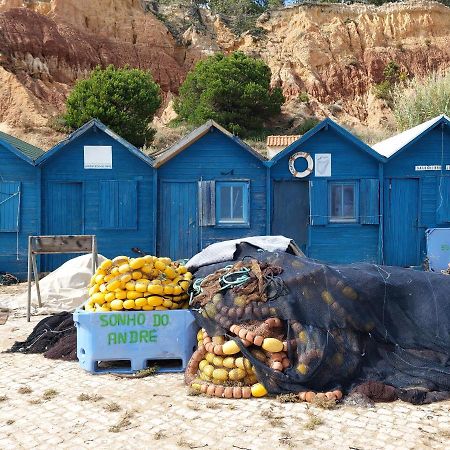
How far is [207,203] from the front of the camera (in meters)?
13.6

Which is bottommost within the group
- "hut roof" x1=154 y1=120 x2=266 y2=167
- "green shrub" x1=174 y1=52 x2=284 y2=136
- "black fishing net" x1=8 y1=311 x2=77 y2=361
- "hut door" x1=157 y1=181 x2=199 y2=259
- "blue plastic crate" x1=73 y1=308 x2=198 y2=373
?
"black fishing net" x1=8 y1=311 x2=77 y2=361

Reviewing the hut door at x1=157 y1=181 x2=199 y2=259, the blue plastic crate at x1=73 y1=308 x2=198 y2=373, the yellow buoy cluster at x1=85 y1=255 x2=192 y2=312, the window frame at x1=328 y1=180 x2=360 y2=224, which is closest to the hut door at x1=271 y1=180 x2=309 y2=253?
the window frame at x1=328 y1=180 x2=360 y2=224

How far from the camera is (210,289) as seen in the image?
5.83 metres

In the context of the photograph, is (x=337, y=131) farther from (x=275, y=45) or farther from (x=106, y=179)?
(x=275, y=45)

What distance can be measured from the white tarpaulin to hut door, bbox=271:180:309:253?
530 cm

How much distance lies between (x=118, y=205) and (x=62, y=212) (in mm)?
1441

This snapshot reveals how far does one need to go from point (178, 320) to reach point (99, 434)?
182 cm

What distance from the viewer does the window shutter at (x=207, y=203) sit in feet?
44.4

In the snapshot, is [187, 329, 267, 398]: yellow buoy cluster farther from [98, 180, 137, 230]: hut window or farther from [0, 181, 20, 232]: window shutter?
[0, 181, 20, 232]: window shutter

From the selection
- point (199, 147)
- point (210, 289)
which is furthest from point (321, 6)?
point (210, 289)

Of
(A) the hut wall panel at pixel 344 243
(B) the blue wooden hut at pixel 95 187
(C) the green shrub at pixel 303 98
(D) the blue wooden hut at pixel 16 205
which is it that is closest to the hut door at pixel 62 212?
(B) the blue wooden hut at pixel 95 187

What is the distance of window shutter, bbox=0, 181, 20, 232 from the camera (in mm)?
13273

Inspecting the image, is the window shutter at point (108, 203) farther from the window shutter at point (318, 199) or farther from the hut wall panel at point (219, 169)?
the window shutter at point (318, 199)

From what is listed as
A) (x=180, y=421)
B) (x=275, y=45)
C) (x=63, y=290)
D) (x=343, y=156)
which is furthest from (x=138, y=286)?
(x=275, y=45)
